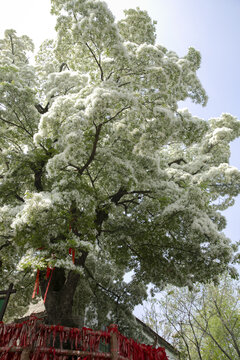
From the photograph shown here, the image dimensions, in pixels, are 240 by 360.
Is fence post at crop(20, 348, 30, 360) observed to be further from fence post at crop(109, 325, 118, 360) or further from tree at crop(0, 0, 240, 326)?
tree at crop(0, 0, 240, 326)

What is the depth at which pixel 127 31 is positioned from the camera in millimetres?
→ 11305

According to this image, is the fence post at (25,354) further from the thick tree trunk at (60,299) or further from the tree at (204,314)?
the tree at (204,314)

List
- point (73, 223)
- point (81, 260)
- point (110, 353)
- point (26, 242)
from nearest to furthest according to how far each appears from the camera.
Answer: point (110, 353)
point (26, 242)
point (73, 223)
point (81, 260)

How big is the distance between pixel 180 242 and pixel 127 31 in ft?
28.7

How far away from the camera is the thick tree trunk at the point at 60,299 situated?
9664 millimetres

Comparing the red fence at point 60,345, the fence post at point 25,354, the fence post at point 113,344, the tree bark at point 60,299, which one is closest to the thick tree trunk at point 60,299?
the tree bark at point 60,299

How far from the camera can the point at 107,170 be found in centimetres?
1088

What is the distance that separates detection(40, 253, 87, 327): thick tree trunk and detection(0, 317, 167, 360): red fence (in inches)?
160

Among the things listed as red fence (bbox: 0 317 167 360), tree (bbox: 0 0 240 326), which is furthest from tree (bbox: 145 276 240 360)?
red fence (bbox: 0 317 167 360)

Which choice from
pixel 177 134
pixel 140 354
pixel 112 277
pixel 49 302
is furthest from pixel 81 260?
pixel 177 134

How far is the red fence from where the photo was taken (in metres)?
4.99

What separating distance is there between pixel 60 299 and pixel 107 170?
16.7ft

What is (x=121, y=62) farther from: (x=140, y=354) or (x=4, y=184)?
(x=140, y=354)

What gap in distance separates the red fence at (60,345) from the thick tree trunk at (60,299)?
4061 millimetres
